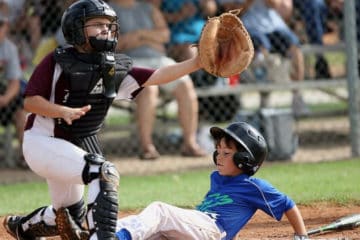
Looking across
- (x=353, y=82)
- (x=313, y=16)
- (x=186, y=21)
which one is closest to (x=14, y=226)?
(x=186, y=21)

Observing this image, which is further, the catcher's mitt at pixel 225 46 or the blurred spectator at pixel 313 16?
the blurred spectator at pixel 313 16

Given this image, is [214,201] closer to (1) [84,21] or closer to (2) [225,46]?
(2) [225,46]

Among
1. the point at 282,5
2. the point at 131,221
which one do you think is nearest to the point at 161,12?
the point at 282,5

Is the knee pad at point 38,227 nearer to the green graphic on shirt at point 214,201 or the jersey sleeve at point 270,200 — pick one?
the green graphic on shirt at point 214,201

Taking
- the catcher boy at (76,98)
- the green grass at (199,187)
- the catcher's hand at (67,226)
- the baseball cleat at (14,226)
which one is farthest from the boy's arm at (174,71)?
the green grass at (199,187)

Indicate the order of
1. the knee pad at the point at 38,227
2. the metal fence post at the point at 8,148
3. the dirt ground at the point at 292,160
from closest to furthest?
the knee pad at the point at 38,227 → the dirt ground at the point at 292,160 → the metal fence post at the point at 8,148

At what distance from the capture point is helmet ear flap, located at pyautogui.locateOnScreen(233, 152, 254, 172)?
503 centimetres

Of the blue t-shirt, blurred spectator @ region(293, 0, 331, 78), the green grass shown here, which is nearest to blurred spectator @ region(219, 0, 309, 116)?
blurred spectator @ region(293, 0, 331, 78)

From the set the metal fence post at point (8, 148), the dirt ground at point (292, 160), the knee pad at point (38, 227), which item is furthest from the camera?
the metal fence post at point (8, 148)

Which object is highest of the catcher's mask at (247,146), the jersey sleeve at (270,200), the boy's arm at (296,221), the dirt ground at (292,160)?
the catcher's mask at (247,146)

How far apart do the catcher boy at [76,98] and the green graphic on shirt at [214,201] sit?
52 centimetres

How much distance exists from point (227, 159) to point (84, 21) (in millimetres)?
1105

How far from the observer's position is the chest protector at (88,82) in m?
5.26

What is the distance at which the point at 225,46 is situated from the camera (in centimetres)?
547
